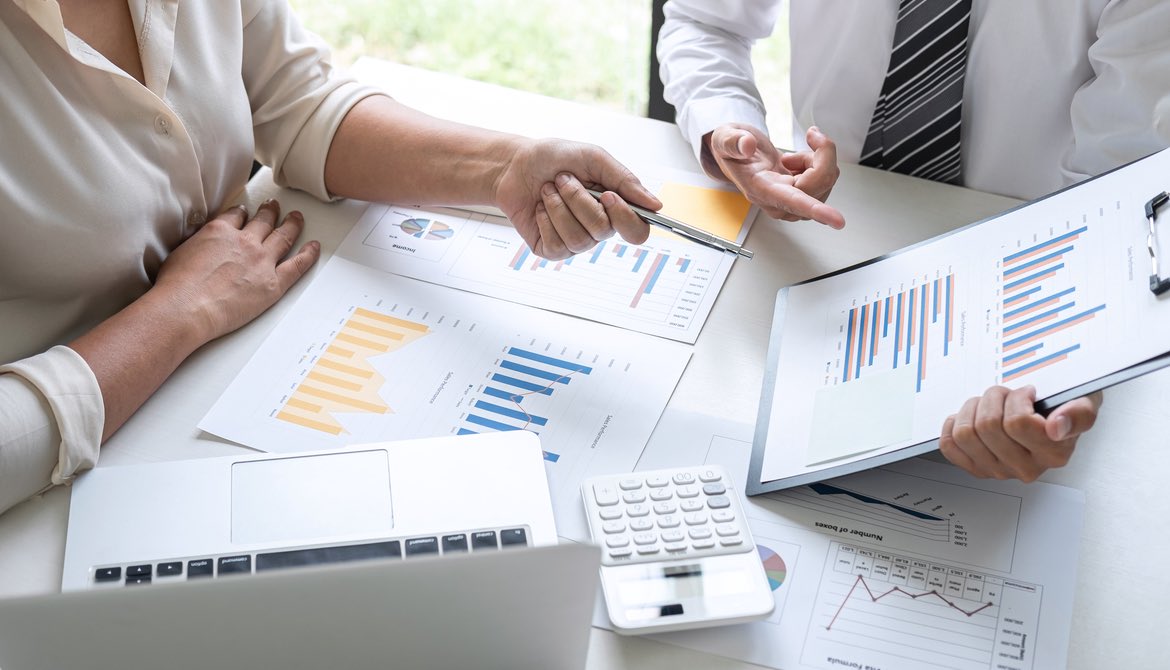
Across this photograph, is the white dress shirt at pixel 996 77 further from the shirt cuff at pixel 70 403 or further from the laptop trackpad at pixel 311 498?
the shirt cuff at pixel 70 403

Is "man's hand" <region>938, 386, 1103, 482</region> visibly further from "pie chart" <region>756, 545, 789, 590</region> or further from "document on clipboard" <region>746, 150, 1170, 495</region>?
"pie chart" <region>756, 545, 789, 590</region>

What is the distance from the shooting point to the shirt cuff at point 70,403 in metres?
0.84

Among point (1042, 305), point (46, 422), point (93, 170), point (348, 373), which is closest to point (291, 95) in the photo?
point (93, 170)

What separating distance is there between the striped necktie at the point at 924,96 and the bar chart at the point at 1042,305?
0.33 meters

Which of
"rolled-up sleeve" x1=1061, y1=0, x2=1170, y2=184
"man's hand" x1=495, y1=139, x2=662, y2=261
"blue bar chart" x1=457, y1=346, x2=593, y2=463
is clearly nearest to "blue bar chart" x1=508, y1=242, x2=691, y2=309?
"man's hand" x1=495, y1=139, x2=662, y2=261

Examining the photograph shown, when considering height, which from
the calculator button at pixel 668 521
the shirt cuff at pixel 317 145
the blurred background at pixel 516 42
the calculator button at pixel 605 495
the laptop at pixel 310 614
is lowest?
the laptop at pixel 310 614

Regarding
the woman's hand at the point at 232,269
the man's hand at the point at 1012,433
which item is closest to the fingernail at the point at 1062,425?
the man's hand at the point at 1012,433

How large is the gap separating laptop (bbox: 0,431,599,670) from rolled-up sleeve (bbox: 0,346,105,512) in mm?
28

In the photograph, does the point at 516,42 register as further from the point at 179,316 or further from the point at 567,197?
the point at 179,316

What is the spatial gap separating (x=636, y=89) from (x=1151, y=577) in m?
2.04

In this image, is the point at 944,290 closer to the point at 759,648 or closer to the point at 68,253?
the point at 759,648

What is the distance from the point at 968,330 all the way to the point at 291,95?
787mm

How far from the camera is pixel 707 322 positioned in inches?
40.3

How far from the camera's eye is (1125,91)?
1073mm
